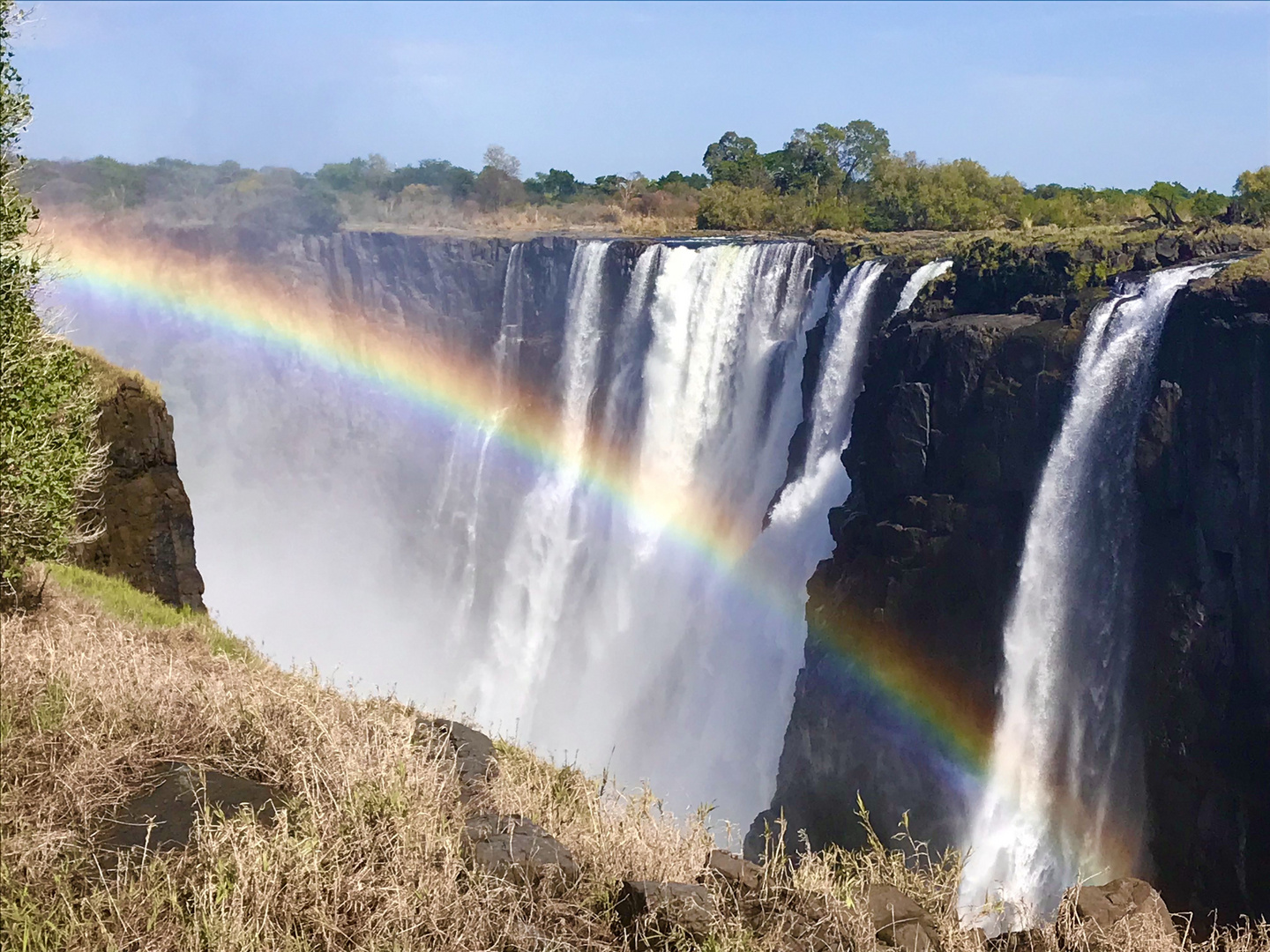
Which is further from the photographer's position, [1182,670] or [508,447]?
[508,447]

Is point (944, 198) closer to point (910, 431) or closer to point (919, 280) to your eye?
point (919, 280)

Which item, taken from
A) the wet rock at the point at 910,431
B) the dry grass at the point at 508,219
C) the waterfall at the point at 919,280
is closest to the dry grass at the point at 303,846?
the wet rock at the point at 910,431

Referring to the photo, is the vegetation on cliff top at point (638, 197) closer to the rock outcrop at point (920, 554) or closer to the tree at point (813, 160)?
the tree at point (813, 160)

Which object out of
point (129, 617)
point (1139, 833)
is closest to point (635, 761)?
point (1139, 833)

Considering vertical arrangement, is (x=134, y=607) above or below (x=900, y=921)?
below

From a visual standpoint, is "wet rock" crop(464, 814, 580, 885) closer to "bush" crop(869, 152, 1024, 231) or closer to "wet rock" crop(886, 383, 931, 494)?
"wet rock" crop(886, 383, 931, 494)

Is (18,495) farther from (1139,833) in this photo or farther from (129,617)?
(1139,833)

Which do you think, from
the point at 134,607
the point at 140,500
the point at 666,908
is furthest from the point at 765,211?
the point at 666,908
